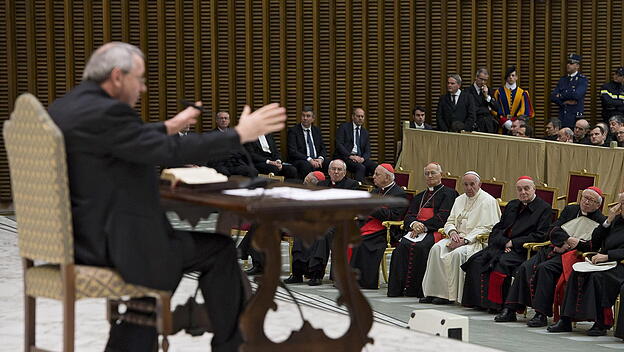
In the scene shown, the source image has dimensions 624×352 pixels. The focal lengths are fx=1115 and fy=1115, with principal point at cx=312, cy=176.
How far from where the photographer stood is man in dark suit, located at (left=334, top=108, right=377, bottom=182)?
1414 centimetres

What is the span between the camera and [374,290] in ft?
34.0

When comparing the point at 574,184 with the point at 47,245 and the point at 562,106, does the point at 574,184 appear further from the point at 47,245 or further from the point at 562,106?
the point at 47,245

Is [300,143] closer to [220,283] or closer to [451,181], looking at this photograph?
[451,181]

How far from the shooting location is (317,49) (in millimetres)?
15086

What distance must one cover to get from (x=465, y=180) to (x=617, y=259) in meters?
2.04

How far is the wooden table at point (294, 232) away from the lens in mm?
3871

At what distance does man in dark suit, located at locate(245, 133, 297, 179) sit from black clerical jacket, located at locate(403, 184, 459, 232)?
3138 mm

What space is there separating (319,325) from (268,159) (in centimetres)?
772

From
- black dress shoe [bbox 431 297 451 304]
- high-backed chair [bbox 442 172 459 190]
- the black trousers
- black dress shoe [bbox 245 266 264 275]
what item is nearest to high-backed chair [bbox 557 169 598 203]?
high-backed chair [bbox 442 172 459 190]

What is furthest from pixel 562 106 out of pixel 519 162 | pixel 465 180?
pixel 465 180

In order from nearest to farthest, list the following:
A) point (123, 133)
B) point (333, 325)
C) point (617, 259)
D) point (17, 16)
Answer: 1. point (123, 133)
2. point (333, 325)
3. point (617, 259)
4. point (17, 16)

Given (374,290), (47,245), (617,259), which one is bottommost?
(374,290)

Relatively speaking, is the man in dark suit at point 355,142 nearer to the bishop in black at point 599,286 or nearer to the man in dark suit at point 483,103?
the man in dark suit at point 483,103

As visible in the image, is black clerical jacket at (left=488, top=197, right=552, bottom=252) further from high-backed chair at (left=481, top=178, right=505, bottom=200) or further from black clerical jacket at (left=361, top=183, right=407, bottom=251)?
black clerical jacket at (left=361, top=183, right=407, bottom=251)
